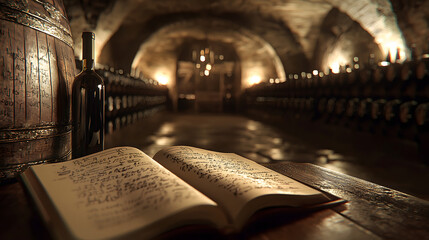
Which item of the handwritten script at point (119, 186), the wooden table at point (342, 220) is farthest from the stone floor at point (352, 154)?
the handwritten script at point (119, 186)

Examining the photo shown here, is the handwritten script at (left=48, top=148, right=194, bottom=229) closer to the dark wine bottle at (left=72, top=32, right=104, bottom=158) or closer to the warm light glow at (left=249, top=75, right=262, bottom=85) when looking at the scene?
the dark wine bottle at (left=72, top=32, right=104, bottom=158)

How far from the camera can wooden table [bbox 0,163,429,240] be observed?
45 cm

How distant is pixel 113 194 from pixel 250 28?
35.7ft

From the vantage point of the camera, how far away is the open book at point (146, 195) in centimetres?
40

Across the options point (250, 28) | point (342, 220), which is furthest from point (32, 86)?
point (250, 28)

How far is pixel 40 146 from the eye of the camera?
876 mm

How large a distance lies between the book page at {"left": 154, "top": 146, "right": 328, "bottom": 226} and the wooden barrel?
43 centimetres

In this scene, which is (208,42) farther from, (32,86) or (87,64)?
(32,86)

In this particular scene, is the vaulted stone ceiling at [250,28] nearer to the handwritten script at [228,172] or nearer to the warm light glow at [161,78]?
the warm light glow at [161,78]

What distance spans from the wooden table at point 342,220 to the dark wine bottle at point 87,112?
0.28 metres

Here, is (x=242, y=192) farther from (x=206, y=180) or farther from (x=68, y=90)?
(x=68, y=90)

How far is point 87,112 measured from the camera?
971 mm

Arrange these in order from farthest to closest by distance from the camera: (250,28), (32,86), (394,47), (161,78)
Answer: (161,78)
(250,28)
(394,47)
(32,86)

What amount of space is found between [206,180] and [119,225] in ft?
0.76
